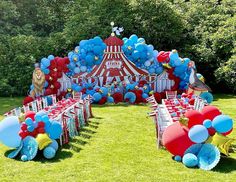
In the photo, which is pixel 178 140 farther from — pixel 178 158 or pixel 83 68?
pixel 83 68

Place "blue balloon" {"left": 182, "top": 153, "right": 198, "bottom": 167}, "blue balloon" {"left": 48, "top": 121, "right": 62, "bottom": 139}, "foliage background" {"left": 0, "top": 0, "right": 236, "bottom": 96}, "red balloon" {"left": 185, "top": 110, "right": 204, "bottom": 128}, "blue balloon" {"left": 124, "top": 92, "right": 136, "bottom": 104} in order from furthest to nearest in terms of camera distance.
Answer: "foliage background" {"left": 0, "top": 0, "right": 236, "bottom": 96} → "blue balloon" {"left": 124, "top": 92, "right": 136, "bottom": 104} → "blue balloon" {"left": 48, "top": 121, "right": 62, "bottom": 139} → "red balloon" {"left": 185, "top": 110, "right": 204, "bottom": 128} → "blue balloon" {"left": 182, "top": 153, "right": 198, "bottom": 167}

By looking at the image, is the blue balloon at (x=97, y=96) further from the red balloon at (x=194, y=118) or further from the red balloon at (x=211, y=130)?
the red balloon at (x=211, y=130)

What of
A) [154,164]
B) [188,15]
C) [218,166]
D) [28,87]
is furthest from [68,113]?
[188,15]

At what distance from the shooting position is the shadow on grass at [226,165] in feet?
22.4

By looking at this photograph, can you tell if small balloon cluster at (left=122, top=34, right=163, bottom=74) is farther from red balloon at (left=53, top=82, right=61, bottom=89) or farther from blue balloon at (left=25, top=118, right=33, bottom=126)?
blue balloon at (left=25, top=118, right=33, bottom=126)

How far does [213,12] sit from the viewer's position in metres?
20.6

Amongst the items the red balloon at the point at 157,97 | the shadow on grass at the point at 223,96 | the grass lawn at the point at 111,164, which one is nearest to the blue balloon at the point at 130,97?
the red balloon at the point at 157,97

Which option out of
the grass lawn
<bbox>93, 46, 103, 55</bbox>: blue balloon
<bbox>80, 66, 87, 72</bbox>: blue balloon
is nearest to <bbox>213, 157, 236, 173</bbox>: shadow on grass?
the grass lawn

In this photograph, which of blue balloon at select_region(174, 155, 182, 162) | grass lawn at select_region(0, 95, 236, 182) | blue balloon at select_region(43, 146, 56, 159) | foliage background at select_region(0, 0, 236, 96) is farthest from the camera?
foliage background at select_region(0, 0, 236, 96)

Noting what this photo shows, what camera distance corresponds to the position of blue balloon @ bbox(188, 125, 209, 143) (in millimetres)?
6969

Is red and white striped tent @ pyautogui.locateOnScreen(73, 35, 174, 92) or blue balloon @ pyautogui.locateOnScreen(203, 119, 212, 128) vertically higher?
red and white striped tent @ pyautogui.locateOnScreen(73, 35, 174, 92)

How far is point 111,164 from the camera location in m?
7.34

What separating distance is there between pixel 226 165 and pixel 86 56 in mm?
10139

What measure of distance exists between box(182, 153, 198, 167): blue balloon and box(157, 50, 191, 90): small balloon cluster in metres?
9.49
